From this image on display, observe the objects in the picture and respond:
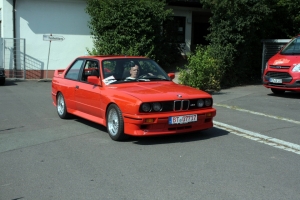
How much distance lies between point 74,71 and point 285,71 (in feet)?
22.9

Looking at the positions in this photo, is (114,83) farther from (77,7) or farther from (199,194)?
(77,7)

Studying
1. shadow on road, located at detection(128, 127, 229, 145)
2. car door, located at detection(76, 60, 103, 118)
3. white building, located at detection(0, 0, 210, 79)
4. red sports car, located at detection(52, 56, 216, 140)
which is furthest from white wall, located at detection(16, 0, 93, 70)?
shadow on road, located at detection(128, 127, 229, 145)

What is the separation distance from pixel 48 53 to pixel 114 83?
14103 mm

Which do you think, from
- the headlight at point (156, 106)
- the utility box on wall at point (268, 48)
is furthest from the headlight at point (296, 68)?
the headlight at point (156, 106)

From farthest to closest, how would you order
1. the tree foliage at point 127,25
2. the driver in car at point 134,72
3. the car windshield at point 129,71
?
the tree foliage at point 127,25, the driver in car at point 134,72, the car windshield at point 129,71

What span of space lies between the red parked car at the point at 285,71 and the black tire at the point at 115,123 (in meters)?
7.46

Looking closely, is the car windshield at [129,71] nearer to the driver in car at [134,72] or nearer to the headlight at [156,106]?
the driver in car at [134,72]

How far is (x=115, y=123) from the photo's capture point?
7449 mm

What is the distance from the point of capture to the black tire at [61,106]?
9633 mm

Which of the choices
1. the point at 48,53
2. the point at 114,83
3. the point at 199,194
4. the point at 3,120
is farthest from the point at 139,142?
the point at 48,53

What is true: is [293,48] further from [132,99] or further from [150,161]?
[150,161]

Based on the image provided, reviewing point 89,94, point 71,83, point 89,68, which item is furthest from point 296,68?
point 89,94

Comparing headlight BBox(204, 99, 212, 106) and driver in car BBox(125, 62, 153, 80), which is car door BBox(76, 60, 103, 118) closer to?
driver in car BBox(125, 62, 153, 80)

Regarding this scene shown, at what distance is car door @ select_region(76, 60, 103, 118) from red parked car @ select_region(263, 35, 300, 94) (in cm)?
693
